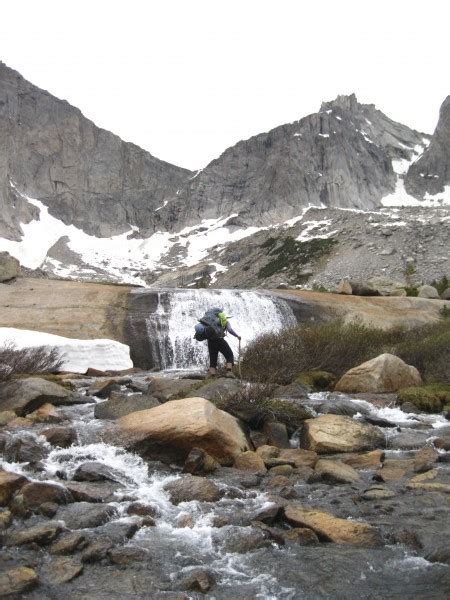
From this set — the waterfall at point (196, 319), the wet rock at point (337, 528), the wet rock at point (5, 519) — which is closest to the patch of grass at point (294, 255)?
the waterfall at point (196, 319)

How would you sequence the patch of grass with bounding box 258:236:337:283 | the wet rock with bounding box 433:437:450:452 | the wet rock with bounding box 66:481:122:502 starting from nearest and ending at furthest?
the wet rock with bounding box 66:481:122:502
the wet rock with bounding box 433:437:450:452
the patch of grass with bounding box 258:236:337:283

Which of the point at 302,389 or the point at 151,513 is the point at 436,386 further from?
the point at 151,513

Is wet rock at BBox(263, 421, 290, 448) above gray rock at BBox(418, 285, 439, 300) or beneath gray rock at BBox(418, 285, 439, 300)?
beneath

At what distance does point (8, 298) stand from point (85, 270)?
383 ft

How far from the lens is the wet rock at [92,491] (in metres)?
6.68

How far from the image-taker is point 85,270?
139 m

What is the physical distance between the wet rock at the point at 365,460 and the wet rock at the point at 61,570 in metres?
4.66

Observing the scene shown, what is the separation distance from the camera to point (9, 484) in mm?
6367

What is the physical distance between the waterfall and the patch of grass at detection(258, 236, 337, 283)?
42.5 meters

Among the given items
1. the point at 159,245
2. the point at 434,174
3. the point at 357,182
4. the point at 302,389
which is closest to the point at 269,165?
the point at 357,182

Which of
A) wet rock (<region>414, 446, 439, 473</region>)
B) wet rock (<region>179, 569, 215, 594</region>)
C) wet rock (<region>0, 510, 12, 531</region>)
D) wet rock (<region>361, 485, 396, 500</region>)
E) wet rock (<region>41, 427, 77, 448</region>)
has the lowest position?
wet rock (<region>414, 446, 439, 473</region>)

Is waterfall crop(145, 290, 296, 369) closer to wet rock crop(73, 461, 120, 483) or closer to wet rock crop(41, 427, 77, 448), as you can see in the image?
wet rock crop(41, 427, 77, 448)

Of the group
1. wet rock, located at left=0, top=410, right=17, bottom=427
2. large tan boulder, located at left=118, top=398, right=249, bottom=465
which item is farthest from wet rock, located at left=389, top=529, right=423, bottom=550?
wet rock, located at left=0, top=410, right=17, bottom=427

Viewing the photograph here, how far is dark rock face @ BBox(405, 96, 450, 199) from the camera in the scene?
6875 inches
